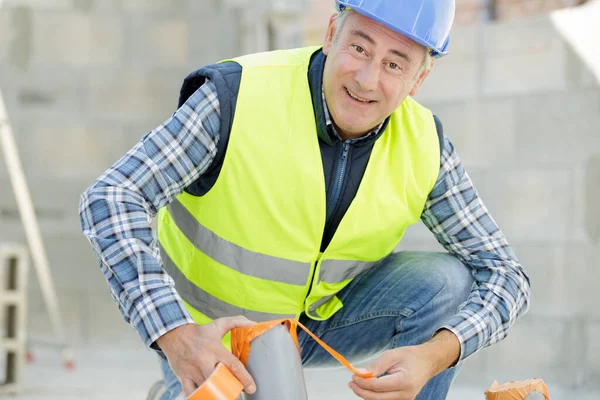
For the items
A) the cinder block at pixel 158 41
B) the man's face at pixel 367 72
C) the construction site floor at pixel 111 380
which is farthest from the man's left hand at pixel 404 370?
the cinder block at pixel 158 41

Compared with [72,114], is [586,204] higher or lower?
lower

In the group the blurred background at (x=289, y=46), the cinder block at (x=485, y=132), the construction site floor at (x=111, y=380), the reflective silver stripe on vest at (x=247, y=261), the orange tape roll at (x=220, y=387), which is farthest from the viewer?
the cinder block at (x=485, y=132)

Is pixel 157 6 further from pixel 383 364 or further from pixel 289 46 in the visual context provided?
pixel 383 364

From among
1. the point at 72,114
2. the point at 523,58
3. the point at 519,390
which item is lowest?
the point at 519,390

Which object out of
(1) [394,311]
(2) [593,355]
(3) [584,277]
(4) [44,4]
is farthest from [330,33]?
(4) [44,4]

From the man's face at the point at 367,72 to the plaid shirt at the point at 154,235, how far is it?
9.1 inches

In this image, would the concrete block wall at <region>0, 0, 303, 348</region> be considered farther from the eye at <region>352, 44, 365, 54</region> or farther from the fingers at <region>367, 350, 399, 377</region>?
the fingers at <region>367, 350, 399, 377</region>

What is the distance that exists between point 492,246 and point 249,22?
231cm

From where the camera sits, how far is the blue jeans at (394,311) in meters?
1.62

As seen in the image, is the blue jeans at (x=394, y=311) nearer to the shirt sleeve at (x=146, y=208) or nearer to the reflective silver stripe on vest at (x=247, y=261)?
the reflective silver stripe on vest at (x=247, y=261)

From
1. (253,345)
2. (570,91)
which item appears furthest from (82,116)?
(253,345)

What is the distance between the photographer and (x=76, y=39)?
3762 millimetres

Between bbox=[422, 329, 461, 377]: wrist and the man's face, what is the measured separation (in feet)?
1.42

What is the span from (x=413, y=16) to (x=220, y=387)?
0.76 m
